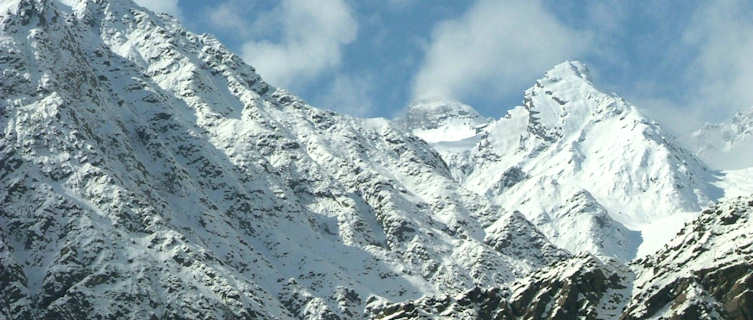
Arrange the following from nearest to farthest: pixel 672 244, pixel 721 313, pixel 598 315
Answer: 1. pixel 721 313
2. pixel 598 315
3. pixel 672 244

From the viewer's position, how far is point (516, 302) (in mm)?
91062

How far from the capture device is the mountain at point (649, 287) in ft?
262

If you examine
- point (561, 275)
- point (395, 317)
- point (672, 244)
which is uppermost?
point (672, 244)

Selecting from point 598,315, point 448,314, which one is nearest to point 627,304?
point 598,315

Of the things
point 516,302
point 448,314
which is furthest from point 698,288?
point 448,314

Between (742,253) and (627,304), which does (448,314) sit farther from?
(742,253)

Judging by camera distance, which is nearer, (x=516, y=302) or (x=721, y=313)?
(x=721, y=313)

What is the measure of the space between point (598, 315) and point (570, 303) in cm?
247

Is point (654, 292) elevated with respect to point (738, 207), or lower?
lower

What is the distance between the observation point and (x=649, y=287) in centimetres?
8488

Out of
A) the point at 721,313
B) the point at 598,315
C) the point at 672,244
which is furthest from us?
the point at 672,244

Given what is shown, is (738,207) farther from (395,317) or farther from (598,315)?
(395,317)

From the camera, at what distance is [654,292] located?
83625 mm

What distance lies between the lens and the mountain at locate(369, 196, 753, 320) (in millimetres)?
79750
